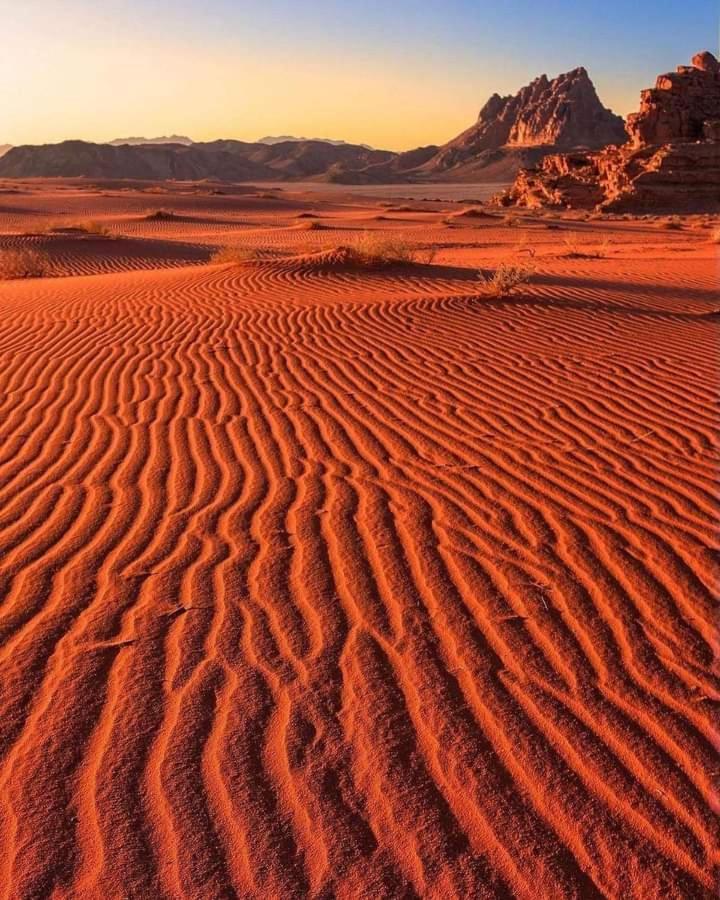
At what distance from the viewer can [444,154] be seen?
112 metres

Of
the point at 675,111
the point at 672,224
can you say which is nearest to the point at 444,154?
the point at 675,111

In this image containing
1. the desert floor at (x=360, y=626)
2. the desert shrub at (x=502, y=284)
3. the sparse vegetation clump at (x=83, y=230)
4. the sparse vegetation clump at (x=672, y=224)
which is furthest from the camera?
the sparse vegetation clump at (x=672, y=224)

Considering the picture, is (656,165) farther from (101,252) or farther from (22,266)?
(22,266)

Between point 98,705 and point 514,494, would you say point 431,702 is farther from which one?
point 514,494

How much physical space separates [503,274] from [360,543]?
8.75m

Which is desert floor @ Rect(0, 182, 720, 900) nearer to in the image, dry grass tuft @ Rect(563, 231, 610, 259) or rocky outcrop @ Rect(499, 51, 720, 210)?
dry grass tuft @ Rect(563, 231, 610, 259)

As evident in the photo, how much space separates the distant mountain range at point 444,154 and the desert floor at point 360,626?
90325 mm

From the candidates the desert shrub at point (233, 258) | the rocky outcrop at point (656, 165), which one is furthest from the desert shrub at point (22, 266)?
the rocky outcrop at point (656, 165)

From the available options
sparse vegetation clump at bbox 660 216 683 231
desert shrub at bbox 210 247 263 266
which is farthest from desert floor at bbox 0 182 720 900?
sparse vegetation clump at bbox 660 216 683 231

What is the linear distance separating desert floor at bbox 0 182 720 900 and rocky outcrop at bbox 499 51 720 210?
33188mm

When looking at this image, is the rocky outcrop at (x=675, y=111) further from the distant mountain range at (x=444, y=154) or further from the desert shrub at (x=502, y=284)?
the distant mountain range at (x=444, y=154)

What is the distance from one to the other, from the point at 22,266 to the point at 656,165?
30.4 m

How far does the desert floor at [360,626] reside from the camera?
7.91 ft

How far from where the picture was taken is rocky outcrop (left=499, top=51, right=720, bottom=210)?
3819 centimetres
